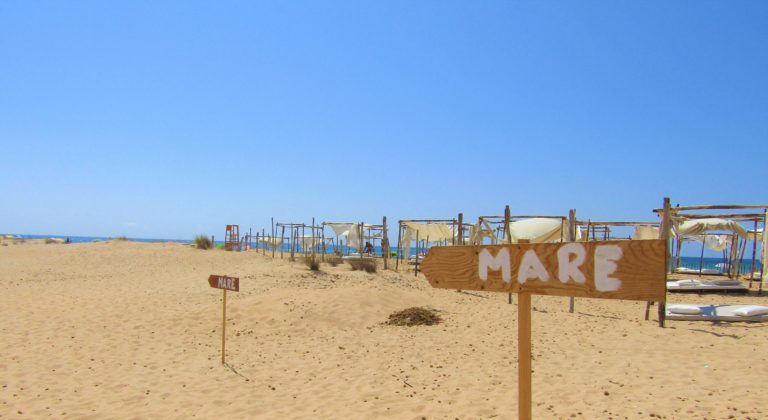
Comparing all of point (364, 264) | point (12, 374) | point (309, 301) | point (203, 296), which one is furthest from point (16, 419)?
point (364, 264)

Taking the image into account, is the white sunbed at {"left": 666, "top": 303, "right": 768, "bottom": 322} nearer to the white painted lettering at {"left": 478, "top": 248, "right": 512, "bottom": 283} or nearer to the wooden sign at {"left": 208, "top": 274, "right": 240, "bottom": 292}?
the wooden sign at {"left": 208, "top": 274, "right": 240, "bottom": 292}

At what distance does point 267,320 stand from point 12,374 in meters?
4.18

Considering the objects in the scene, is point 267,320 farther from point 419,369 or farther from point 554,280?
point 554,280

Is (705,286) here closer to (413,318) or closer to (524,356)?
(413,318)

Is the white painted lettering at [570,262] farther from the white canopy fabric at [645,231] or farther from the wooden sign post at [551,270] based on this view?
the white canopy fabric at [645,231]

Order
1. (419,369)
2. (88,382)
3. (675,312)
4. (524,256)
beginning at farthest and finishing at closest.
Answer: (675,312), (419,369), (88,382), (524,256)

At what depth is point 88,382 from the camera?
5.82 meters

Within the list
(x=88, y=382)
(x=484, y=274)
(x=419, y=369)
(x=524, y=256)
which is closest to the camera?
(x=524, y=256)

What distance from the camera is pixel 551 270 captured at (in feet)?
7.73

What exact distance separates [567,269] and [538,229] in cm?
1290

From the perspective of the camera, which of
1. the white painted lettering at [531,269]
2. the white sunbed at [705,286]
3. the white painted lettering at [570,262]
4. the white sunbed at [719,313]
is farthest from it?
the white sunbed at [705,286]

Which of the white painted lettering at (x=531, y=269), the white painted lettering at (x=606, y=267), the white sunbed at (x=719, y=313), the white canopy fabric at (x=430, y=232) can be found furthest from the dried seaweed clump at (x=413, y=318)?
the white canopy fabric at (x=430, y=232)

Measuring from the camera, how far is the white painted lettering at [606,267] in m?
2.17

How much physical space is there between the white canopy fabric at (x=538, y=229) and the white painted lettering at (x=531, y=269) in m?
12.4
